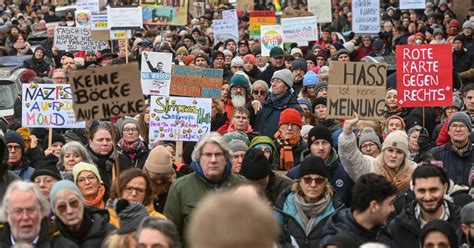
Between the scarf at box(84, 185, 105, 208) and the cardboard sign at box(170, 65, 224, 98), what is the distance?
214 inches

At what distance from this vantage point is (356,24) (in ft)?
80.6

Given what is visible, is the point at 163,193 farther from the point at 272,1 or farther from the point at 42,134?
the point at 272,1

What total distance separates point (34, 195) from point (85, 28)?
17308 millimetres

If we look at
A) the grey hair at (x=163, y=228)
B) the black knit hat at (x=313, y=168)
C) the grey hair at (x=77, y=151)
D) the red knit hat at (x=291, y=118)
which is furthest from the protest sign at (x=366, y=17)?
the grey hair at (x=163, y=228)

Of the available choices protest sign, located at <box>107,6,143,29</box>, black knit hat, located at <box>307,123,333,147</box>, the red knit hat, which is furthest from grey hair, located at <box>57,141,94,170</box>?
protest sign, located at <box>107,6,143,29</box>

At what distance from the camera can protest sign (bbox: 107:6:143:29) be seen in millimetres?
23062

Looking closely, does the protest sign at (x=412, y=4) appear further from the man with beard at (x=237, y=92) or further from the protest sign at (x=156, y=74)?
the man with beard at (x=237, y=92)

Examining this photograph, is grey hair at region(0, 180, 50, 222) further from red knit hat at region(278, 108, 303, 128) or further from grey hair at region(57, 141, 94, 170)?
red knit hat at region(278, 108, 303, 128)

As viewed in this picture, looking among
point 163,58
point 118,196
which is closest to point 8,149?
point 118,196

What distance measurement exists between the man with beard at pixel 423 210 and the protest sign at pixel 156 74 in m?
7.86

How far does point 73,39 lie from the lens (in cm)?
2344

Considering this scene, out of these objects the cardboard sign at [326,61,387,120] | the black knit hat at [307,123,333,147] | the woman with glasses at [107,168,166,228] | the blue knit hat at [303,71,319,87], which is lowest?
the woman with glasses at [107,168,166,228]

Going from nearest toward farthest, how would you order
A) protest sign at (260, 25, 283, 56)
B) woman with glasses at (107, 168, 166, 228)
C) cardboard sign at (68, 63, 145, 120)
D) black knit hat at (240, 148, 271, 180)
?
1. woman with glasses at (107, 168, 166, 228)
2. black knit hat at (240, 148, 271, 180)
3. cardboard sign at (68, 63, 145, 120)
4. protest sign at (260, 25, 283, 56)

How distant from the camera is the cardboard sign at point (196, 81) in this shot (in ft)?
47.5
